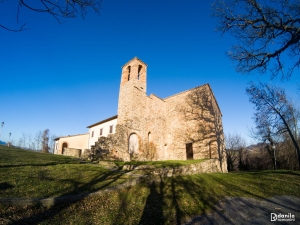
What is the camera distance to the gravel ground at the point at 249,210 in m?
5.24

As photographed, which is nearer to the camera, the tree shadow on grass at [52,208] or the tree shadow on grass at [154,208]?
the tree shadow on grass at [52,208]

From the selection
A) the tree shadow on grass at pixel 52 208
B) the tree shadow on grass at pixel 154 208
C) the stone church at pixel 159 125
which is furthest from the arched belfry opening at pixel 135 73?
the tree shadow on grass at pixel 52 208

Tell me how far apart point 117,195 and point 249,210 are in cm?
522

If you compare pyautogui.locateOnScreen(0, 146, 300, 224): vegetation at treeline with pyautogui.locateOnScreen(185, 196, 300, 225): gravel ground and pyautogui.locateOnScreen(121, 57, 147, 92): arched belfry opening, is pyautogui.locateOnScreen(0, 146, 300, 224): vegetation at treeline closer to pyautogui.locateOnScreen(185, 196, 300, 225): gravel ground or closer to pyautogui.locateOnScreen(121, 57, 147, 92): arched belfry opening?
pyautogui.locateOnScreen(185, 196, 300, 225): gravel ground

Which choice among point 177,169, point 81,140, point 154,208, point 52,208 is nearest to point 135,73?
point 177,169

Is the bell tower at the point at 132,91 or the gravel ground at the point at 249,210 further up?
the bell tower at the point at 132,91

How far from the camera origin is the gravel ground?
17.2 ft

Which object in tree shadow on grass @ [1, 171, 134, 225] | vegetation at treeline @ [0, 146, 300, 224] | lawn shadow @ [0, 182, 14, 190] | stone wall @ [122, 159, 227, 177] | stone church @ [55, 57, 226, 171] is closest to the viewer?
tree shadow on grass @ [1, 171, 134, 225]

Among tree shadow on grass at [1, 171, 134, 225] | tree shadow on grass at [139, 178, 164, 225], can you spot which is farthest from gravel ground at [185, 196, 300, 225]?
tree shadow on grass at [1, 171, 134, 225]

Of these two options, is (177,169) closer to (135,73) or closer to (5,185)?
(5,185)

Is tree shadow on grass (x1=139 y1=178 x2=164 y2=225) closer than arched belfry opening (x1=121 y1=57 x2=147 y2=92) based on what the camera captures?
Yes

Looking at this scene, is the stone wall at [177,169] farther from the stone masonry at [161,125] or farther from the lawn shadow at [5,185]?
the lawn shadow at [5,185]

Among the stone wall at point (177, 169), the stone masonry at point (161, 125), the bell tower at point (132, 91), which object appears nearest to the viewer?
the stone wall at point (177, 169)

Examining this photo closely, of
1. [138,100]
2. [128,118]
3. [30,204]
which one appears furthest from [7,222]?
[138,100]
